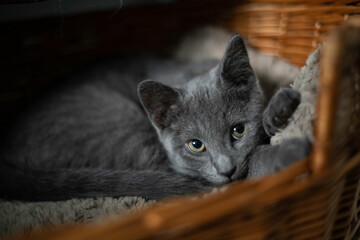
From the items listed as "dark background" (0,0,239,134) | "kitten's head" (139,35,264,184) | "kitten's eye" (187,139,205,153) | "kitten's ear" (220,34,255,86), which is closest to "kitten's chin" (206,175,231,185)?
"kitten's head" (139,35,264,184)

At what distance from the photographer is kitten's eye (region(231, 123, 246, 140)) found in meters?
1.16

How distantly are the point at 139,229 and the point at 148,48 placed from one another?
1.53 metres

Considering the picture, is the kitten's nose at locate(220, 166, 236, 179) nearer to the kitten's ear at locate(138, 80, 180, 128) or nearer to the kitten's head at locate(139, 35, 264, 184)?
the kitten's head at locate(139, 35, 264, 184)

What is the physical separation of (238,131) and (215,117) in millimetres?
98

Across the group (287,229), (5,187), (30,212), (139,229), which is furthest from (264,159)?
(5,187)

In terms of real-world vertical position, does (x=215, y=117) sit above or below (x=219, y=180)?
above

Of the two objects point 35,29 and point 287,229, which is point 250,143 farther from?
point 35,29

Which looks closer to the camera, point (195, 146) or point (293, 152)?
point (293, 152)

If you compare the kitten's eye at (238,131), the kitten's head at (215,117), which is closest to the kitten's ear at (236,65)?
the kitten's head at (215,117)

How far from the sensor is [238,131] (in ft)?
3.82

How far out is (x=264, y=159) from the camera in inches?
39.6

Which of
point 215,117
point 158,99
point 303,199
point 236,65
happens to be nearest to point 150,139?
point 158,99

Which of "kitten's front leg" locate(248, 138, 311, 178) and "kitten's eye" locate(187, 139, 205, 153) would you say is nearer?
"kitten's front leg" locate(248, 138, 311, 178)

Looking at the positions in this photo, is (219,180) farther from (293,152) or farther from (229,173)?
(293,152)
